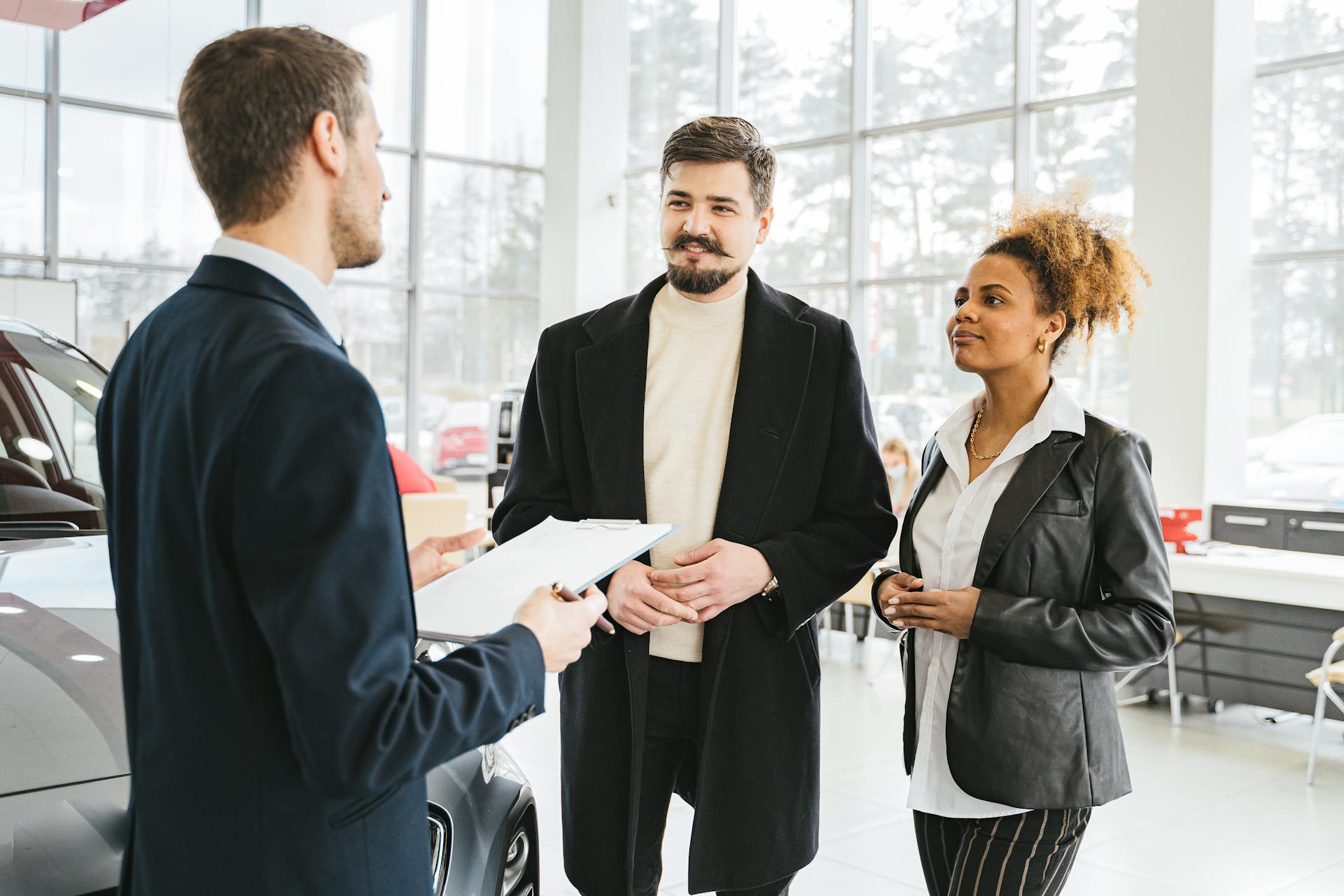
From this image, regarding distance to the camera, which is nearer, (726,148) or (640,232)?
(726,148)

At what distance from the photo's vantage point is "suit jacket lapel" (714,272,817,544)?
6.05 feet

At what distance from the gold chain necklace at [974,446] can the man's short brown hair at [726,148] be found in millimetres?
511

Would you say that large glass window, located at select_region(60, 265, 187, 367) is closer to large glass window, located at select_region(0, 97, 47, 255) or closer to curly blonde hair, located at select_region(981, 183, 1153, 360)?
large glass window, located at select_region(0, 97, 47, 255)

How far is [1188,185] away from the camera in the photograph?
22.5ft

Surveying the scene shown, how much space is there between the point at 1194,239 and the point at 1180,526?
2.02 m

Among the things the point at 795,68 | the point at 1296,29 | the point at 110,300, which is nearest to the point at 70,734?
the point at 1296,29

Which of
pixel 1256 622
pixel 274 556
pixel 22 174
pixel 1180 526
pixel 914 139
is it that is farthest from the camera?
pixel 914 139

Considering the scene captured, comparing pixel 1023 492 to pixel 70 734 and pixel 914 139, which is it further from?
pixel 914 139

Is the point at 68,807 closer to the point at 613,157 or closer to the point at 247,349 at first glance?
the point at 247,349

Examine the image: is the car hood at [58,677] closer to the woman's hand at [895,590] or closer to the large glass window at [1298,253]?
the woman's hand at [895,590]

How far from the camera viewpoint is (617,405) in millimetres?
1909

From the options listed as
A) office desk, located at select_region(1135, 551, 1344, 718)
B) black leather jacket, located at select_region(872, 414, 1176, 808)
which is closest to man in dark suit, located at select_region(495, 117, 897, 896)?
black leather jacket, located at select_region(872, 414, 1176, 808)

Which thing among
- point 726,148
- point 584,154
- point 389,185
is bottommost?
point 726,148

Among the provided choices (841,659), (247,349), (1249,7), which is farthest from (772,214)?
(1249,7)
